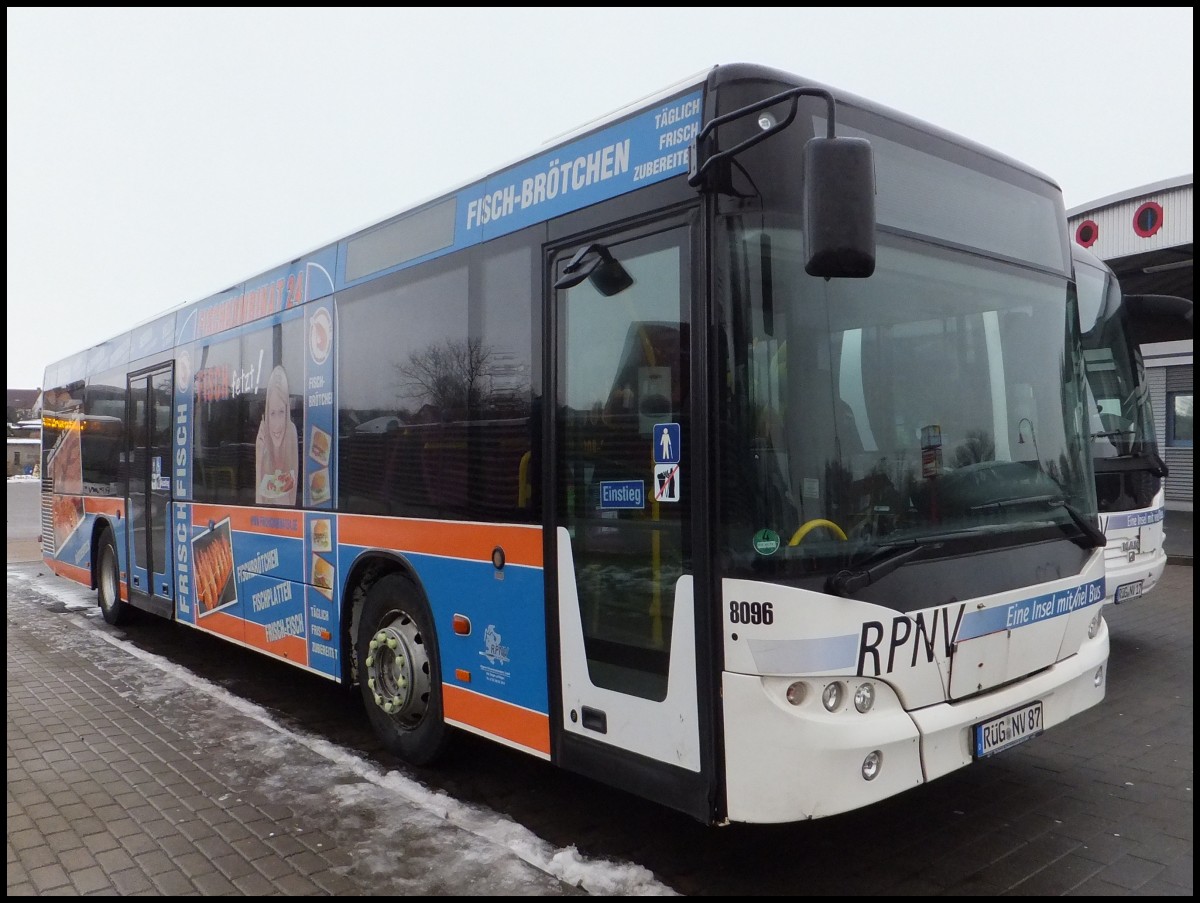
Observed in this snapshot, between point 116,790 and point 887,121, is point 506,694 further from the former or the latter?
point 887,121

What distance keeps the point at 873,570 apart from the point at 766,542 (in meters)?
0.41

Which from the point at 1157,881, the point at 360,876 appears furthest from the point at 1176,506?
the point at 360,876

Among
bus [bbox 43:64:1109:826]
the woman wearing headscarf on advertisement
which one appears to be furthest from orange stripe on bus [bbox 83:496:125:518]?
bus [bbox 43:64:1109:826]

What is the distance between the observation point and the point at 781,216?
343 cm

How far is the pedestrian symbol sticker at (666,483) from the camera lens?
3623mm

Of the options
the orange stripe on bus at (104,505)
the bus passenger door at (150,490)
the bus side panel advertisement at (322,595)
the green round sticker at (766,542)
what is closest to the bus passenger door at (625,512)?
the green round sticker at (766,542)

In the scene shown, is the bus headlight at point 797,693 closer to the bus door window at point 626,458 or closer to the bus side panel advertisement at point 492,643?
the bus door window at point 626,458

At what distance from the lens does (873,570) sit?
134 inches

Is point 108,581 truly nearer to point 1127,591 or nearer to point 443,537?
point 443,537

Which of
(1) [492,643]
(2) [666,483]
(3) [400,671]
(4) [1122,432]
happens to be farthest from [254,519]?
(4) [1122,432]

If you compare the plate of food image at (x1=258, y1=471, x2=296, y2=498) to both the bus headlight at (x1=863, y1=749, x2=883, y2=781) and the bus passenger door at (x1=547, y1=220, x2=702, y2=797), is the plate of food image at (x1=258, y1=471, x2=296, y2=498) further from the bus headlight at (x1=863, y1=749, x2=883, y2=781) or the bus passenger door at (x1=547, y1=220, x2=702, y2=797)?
the bus headlight at (x1=863, y1=749, x2=883, y2=781)

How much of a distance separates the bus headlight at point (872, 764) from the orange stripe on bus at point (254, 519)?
163 inches

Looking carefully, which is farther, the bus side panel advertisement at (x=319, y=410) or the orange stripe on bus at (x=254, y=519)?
the orange stripe on bus at (x=254, y=519)

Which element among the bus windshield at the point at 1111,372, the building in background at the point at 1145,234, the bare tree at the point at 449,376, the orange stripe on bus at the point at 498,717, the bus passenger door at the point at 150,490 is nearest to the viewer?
the orange stripe on bus at the point at 498,717
